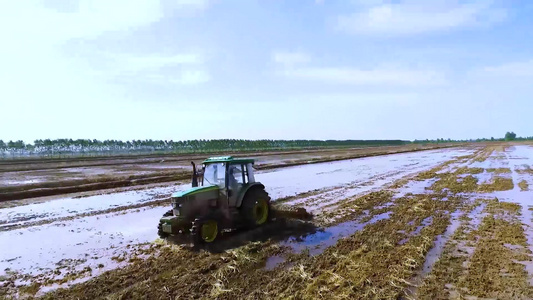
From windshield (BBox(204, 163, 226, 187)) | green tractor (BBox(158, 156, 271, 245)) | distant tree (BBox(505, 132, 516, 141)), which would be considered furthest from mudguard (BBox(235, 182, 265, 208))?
distant tree (BBox(505, 132, 516, 141))

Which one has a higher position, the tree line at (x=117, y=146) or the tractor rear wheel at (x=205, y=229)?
the tree line at (x=117, y=146)

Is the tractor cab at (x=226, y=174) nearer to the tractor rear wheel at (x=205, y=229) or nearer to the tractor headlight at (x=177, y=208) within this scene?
the tractor rear wheel at (x=205, y=229)

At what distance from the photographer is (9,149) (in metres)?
68.3

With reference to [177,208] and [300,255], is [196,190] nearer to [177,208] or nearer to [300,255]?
[177,208]

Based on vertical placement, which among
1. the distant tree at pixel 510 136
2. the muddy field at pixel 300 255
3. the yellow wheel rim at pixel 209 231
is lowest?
the muddy field at pixel 300 255

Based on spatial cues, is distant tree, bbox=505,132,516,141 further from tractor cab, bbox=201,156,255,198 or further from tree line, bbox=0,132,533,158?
tractor cab, bbox=201,156,255,198

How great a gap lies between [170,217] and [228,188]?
1562 mm

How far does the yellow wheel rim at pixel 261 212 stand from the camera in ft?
33.0

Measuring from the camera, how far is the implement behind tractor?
8.42m

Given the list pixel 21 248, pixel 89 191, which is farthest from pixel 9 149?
pixel 21 248

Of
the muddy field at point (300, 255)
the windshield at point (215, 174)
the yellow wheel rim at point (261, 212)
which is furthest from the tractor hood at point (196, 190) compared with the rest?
the yellow wheel rim at point (261, 212)

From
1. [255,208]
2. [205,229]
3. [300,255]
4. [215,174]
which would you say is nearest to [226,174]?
[215,174]

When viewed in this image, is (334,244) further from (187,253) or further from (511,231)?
(511,231)

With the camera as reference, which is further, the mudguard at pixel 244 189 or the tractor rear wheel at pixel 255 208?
the tractor rear wheel at pixel 255 208
